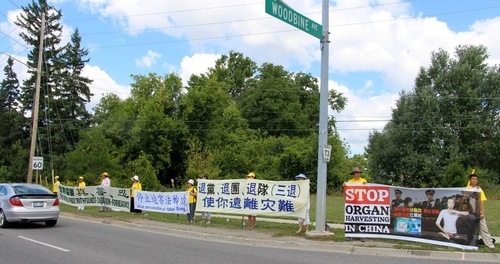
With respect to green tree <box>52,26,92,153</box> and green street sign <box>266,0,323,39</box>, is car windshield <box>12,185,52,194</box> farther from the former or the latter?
green tree <box>52,26,92,153</box>

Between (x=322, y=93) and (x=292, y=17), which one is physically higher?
(x=292, y=17)

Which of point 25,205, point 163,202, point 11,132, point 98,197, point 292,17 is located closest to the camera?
point 292,17

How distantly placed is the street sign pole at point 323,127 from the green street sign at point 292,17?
0.32 meters

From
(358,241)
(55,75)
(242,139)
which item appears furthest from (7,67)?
(358,241)

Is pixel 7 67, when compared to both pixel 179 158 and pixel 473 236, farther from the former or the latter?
pixel 473 236

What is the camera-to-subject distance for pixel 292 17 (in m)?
12.0

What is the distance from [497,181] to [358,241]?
4182 centimetres

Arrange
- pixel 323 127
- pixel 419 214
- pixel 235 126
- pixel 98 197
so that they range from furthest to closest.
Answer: pixel 235 126 → pixel 98 197 → pixel 323 127 → pixel 419 214

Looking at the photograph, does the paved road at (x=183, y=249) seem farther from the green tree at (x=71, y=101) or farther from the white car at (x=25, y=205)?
the green tree at (x=71, y=101)

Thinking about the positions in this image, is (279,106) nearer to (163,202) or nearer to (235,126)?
(235,126)

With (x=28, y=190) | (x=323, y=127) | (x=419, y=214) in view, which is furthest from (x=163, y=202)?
(x=419, y=214)

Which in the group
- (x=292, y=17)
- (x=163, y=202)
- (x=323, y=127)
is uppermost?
(x=292, y=17)

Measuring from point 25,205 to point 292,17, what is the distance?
34.0 ft

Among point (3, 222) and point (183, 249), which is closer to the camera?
point (183, 249)
